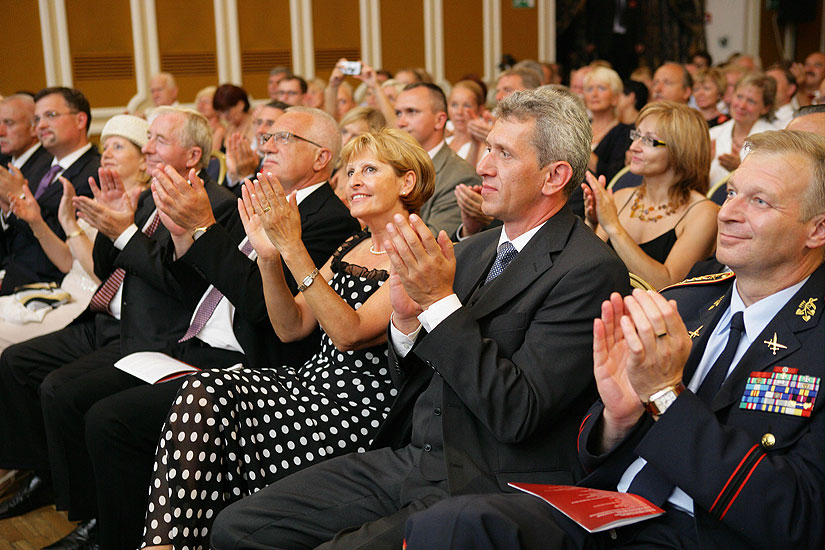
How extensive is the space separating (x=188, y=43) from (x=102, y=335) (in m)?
6.19

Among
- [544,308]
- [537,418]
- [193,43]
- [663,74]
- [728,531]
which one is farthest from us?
[193,43]

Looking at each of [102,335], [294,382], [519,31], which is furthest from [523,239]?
[519,31]

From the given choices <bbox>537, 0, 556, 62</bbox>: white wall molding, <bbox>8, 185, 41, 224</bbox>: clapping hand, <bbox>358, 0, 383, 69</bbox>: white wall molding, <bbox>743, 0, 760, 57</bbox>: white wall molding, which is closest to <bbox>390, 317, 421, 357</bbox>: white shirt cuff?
<bbox>8, 185, 41, 224</bbox>: clapping hand

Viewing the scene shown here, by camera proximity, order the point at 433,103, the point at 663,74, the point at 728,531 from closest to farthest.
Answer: the point at 728,531 < the point at 433,103 < the point at 663,74

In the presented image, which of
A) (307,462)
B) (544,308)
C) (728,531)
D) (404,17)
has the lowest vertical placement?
(307,462)

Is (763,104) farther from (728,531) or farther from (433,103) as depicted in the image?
(728,531)

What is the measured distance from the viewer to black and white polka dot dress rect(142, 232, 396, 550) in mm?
2078

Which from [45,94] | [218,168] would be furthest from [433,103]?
[45,94]

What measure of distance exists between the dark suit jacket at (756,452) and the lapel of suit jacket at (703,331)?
0.12 meters

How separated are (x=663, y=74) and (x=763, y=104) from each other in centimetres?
161

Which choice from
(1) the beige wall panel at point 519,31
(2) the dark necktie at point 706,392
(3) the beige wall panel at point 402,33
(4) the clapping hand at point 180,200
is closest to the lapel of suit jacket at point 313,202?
(4) the clapping hand at point 180,200

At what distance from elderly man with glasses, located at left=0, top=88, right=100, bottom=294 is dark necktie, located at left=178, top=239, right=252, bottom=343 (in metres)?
1.58

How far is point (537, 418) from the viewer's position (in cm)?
169

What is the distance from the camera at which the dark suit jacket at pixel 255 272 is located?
2566 mm
